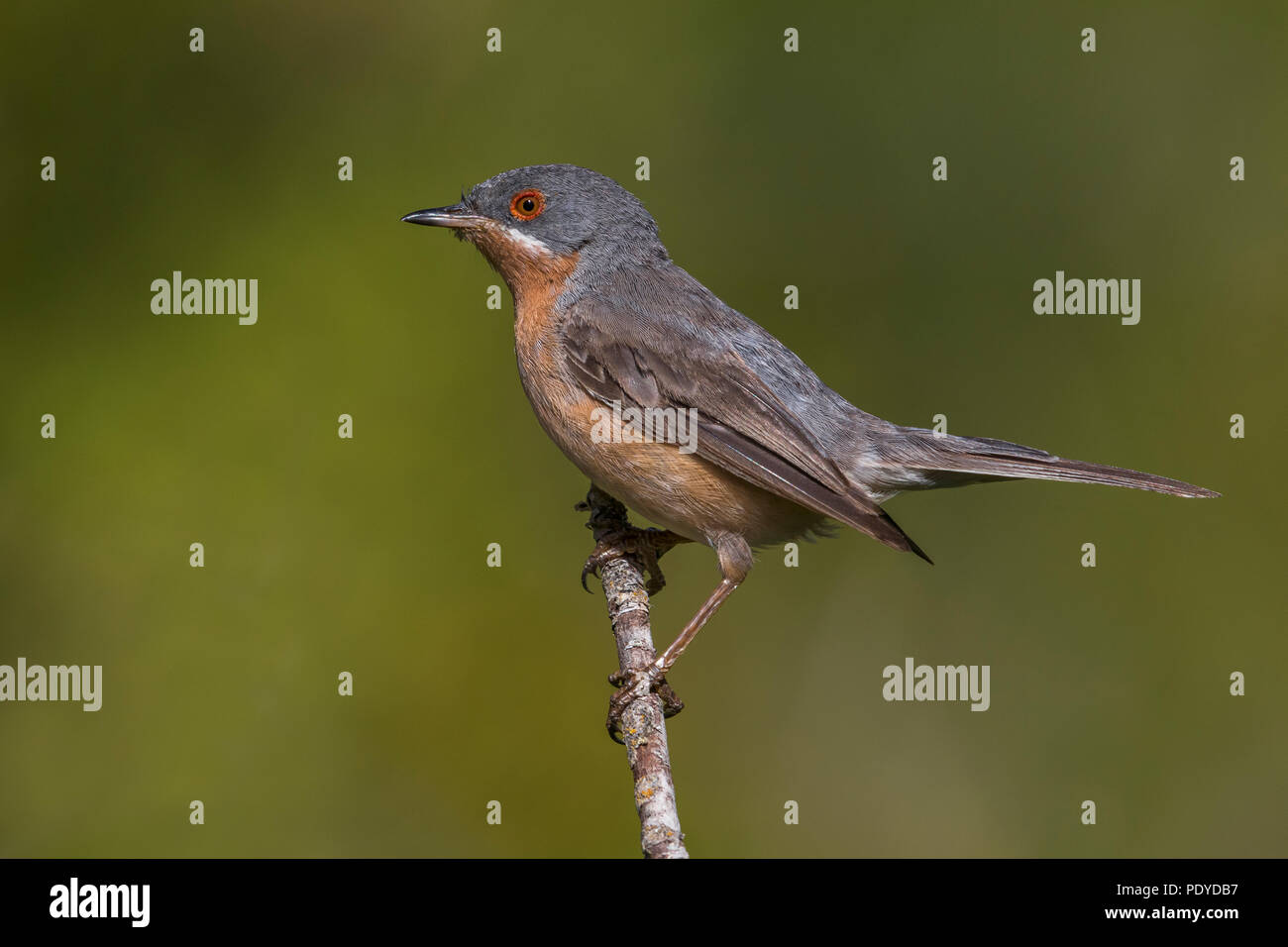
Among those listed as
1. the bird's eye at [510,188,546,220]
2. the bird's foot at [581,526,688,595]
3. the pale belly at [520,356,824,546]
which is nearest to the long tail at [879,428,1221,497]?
the pale belly at [520,356,824,546]

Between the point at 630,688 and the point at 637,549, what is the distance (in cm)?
111

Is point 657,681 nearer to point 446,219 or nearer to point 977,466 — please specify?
point 977,466

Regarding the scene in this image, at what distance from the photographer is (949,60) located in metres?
8.29

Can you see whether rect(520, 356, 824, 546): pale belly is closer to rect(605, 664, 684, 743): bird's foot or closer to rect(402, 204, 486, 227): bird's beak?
rect(605, 664, 684, 743): bird's foot

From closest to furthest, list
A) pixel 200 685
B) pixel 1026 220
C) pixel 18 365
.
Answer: pixel 200 685, pixel 18 365, pixel 1026 220

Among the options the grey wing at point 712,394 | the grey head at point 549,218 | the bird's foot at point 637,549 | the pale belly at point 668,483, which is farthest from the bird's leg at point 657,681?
the grey head at point 549,218

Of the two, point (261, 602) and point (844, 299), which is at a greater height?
point (844, 299)

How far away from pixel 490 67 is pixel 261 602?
13.1ft

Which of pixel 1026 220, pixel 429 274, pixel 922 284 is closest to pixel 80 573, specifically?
pixel 429 274

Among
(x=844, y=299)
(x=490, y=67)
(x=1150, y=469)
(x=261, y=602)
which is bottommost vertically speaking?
(x=261, y=602)

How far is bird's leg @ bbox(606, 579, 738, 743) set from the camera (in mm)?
4956

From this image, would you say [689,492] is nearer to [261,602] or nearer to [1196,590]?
[261,602]

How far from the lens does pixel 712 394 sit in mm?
5418

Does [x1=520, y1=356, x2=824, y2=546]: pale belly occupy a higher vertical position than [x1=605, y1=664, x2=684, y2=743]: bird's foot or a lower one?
higher
